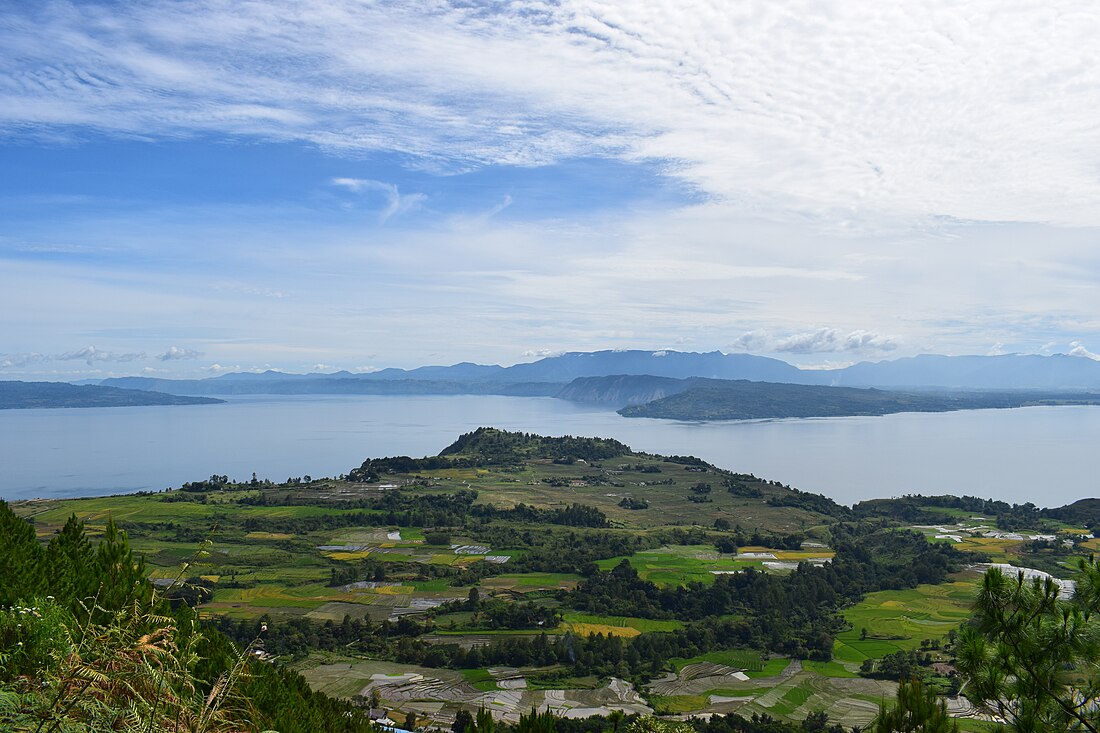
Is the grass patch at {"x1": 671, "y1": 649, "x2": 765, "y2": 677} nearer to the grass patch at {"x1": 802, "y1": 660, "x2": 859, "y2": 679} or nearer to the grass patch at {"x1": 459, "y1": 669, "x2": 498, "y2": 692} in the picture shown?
the grass patch at {"x1": 802, "y1": 660, "x2": 859, "y2": 679}

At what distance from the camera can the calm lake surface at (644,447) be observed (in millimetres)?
85625

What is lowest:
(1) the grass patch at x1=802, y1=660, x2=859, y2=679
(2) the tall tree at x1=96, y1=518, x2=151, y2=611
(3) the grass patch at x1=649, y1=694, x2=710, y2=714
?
(1) the grass patch at x1=802, y1=660, x2=859, y2=679

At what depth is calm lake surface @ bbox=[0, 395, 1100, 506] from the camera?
85.6 meters

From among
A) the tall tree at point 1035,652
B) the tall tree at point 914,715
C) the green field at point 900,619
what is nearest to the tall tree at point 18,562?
the tall tree at point 914,715

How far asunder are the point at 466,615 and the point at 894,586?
25.5 metres

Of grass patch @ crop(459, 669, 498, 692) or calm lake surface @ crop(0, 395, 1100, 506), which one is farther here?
calm lake surface @ crop(0, 395, 1100, 506)

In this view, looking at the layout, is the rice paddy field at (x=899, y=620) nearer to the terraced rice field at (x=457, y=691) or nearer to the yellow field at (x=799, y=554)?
the yellow field at (x=799, y=554)

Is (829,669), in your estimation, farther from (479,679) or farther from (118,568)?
(118,568)

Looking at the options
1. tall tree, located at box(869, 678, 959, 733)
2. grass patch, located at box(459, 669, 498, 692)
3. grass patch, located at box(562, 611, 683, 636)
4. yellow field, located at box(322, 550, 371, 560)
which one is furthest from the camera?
yellow field, located at box(322, 550, 371, 560)

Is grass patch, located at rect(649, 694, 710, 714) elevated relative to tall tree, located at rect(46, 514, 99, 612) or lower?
lower

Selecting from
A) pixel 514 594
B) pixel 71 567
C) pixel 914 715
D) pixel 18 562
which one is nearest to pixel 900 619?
pixel 514 594

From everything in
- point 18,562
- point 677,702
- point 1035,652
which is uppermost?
point 18,562

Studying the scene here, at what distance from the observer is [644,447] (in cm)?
12144

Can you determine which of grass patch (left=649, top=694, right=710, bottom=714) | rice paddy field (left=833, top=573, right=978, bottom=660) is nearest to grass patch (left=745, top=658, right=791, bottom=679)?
rice paddy field (left=833, top=573, right=978, bottom=660)
